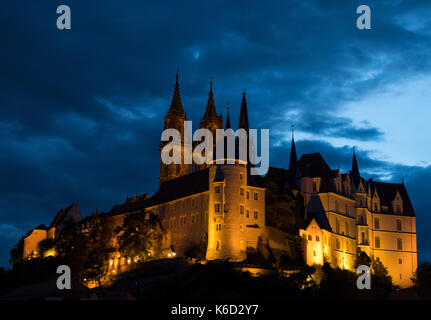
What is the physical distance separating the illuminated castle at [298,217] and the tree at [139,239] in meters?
2.32

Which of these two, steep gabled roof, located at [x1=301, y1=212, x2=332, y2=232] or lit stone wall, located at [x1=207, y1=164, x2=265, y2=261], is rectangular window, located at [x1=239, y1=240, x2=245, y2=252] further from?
steep gabled roof, located at [x1=301, y1=212, x2=332, y2=232]

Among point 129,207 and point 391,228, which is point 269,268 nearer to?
point 391,228

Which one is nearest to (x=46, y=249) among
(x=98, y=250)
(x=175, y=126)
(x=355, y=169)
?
(x=98, y=250)

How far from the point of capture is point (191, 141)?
490ft

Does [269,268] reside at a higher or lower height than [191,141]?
lower

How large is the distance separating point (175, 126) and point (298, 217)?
61.5 meters

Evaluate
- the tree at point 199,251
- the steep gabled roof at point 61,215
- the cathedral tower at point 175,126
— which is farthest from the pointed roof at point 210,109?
the tree at point 199,251

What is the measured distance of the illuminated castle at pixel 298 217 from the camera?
86.2m

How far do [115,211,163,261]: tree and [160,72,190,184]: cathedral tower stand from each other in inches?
1794

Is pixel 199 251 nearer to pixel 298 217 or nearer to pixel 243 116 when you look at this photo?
pixel 298 217

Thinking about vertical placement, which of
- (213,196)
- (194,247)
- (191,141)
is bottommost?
(194,247)
